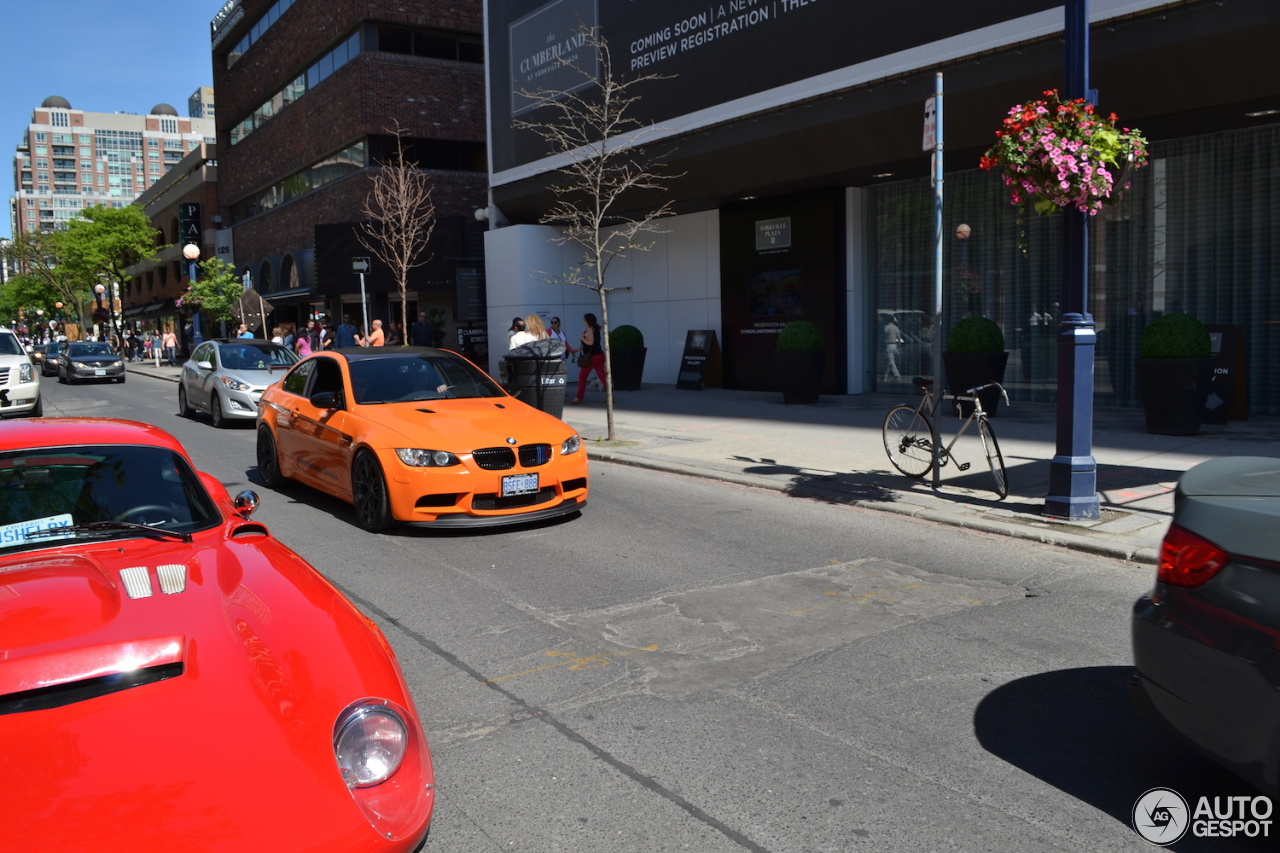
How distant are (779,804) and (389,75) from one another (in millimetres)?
33600

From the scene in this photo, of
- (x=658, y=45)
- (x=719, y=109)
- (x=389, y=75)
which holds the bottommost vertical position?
(x=719, y=109)

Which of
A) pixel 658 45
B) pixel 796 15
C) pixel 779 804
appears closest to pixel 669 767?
pixel 779 804

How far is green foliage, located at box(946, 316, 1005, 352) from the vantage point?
1554cm

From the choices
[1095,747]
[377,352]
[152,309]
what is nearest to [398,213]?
[377,352]

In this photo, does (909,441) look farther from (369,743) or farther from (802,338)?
(369,743)

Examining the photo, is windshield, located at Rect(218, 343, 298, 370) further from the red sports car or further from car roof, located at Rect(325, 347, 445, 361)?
the red sports car

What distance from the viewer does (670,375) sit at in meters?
23.9

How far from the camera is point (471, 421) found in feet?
27.8

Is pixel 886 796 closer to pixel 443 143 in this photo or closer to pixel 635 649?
pixel 635 649

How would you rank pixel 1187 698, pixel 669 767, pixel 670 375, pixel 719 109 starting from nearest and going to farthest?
pixel 1187 698 < pixel 669 767 < pixel 719 109 < pixel 670 375

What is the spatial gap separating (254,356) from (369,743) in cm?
1726

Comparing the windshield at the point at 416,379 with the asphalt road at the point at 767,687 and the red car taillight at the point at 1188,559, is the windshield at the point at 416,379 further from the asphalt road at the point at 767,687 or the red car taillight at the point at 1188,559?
the red car taillight at the point at 1188,559

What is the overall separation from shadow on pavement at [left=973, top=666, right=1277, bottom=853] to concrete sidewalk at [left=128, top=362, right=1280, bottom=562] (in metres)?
3.01

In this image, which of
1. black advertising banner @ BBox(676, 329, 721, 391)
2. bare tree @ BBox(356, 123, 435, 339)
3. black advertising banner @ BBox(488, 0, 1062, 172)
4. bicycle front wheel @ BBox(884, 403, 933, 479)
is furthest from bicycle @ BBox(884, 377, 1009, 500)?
bare tree @ BBox(356, 123, 435, 339)
